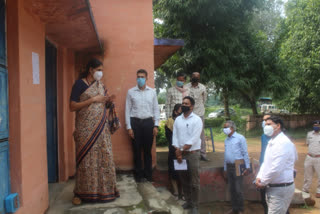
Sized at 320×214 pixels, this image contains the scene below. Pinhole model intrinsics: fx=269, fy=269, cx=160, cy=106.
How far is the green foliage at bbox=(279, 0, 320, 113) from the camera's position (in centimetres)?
1317

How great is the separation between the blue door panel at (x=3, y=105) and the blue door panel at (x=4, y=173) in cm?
10

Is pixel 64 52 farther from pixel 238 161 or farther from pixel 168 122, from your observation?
pixel 238 161

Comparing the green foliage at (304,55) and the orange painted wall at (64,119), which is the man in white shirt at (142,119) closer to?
the orange painted wall at (64,119)

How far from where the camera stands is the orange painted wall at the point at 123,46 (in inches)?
196

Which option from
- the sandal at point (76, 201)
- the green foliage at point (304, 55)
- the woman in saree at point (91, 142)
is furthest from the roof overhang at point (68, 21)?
the green foliage at point (304, 55)

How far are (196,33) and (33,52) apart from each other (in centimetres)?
968

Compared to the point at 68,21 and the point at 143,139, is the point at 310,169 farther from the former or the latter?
the point at 68,21

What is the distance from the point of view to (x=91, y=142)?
3090 millimetres

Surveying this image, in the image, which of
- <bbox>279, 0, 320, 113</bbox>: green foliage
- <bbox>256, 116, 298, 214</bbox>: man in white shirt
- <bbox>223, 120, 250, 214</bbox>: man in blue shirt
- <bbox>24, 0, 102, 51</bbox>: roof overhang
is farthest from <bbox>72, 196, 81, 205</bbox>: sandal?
<bbox>279, 0, 320, 113</bbox>: green foliage

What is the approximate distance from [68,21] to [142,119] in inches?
74.0

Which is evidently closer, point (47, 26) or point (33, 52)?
point (33, 52)

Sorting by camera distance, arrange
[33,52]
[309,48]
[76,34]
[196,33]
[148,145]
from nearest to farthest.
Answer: [33,52] → [76,34] → [148,145] → [196,33] → [309,48]

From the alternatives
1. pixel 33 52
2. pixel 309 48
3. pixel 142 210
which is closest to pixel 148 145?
pixel 142 210

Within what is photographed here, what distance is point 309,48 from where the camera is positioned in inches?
537
